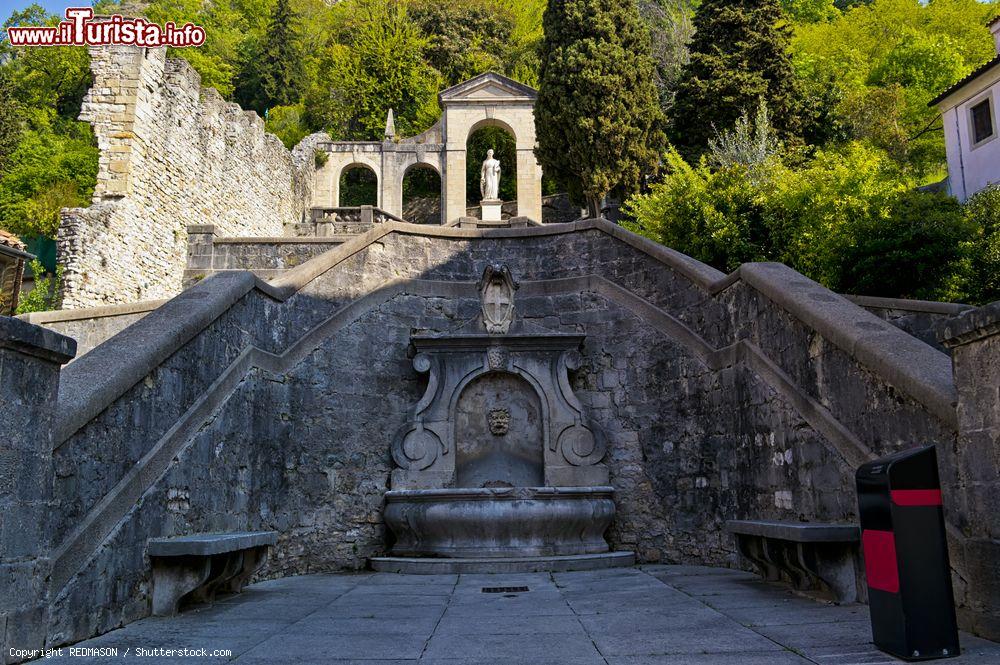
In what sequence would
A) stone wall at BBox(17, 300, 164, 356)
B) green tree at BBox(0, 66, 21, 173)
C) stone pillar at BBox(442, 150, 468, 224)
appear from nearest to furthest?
1. stone wall at BBox(17, 300, 164, 356)
2. green tree at BBox(0, 66, 21, 173)
3. stone pillar at BBox(442, 150, 468, 224)

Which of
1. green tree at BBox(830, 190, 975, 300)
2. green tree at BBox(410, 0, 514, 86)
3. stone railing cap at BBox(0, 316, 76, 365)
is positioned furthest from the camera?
green tree at BBox(410, 0, 514, 86)

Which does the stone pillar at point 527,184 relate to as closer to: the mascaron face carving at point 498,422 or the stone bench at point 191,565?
the mascaron face carving at point 498,422

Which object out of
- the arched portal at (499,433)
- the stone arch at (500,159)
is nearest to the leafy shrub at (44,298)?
the arched portal at (499,433)

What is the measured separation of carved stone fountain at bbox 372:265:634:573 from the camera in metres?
8.52

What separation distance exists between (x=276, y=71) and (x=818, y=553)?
53825 millimetres

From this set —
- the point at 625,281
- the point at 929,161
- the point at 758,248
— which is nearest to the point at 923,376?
the point at 625,281

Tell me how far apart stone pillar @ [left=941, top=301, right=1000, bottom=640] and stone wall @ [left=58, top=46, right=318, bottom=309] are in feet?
53.1

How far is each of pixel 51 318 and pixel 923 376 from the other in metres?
10.5

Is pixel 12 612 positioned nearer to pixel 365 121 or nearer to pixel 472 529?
pixel 472 529

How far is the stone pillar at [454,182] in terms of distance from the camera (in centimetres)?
3866

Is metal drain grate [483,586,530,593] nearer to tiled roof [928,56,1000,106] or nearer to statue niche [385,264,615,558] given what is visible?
statue niche [385,264,615,558]

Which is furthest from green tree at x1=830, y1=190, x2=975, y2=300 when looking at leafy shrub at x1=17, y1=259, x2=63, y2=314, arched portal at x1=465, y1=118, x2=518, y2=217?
arched portal at x1=465, y1=118, x2=518, y2=217

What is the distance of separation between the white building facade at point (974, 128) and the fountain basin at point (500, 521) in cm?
1715

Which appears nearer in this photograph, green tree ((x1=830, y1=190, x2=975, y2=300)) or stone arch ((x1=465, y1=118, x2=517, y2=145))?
green tree ((x1=830, y1=190, x2=975, y2=300))
